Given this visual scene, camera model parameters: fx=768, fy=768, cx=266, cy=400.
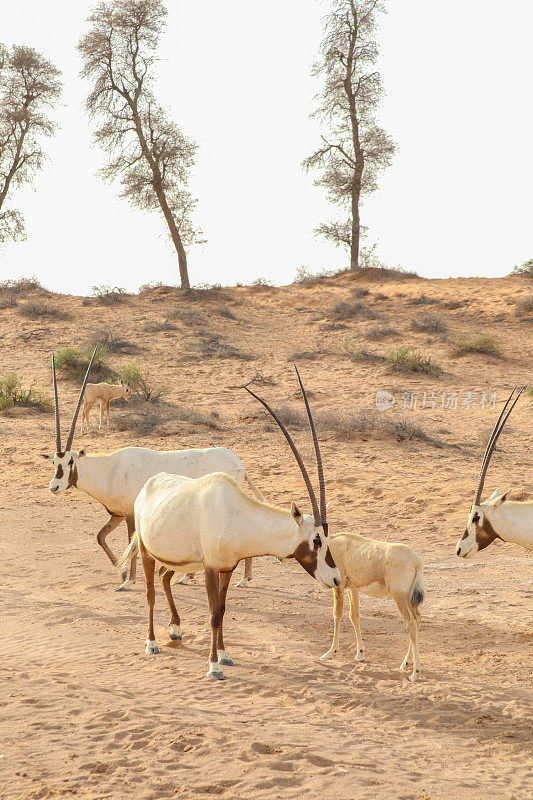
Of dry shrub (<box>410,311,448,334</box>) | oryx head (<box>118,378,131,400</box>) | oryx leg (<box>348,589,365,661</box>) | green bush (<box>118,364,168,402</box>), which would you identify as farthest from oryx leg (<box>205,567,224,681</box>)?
dry shrub (<box>410,311,448,334</box>)

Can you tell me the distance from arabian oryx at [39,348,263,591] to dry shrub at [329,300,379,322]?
62.5 ft

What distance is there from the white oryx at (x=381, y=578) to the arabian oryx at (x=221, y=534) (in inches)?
26.4

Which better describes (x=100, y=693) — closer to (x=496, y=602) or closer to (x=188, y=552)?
(x=188, y=552)

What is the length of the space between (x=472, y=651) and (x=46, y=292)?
28971mm

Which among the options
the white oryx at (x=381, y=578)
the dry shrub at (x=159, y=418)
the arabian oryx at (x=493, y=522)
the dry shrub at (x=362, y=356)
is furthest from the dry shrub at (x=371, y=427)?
the white oryx at (x=381, y=578)

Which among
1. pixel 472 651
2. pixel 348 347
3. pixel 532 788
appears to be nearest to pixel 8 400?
pixel 348 347

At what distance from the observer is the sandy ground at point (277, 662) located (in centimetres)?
403

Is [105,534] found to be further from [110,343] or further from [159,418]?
[110,343]

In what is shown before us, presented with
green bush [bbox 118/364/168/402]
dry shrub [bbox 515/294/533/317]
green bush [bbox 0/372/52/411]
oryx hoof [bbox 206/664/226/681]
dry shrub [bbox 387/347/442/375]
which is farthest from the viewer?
dry shrub [bbox 515/294/533/317]

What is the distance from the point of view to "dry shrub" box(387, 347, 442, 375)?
808 inches

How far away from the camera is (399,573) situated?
18.8ft

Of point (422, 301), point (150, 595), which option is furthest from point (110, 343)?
point (150, 595)

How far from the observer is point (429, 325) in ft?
80.8

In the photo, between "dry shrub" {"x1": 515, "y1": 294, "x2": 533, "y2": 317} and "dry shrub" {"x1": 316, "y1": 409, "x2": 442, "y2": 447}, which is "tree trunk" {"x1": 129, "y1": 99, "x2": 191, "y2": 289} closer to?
"dry shrub" {"x1": 515, "y1": 294, "x2": 533, "y2": 317}
